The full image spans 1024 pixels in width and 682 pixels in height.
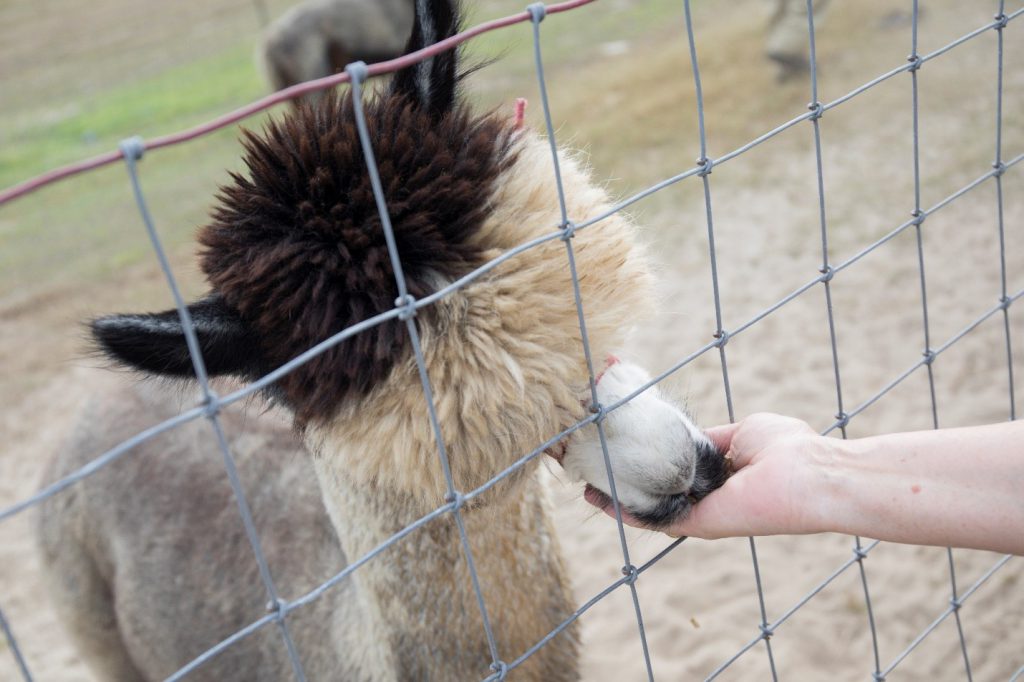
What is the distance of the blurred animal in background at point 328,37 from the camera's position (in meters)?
11.6

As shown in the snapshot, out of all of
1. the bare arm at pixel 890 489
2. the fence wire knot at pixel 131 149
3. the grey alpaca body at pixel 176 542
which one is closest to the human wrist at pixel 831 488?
the bare arm at pixel 890 489

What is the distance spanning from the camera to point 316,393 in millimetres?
1462

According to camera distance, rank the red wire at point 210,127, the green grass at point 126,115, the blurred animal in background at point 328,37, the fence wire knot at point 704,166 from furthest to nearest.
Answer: the green grass at point 126,115
the blurred animal in background at point 328,37
the fence wire knot at point 704,166
the red wire at point 210,127

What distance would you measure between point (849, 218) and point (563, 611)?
4.47 metres

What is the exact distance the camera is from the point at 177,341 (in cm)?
127

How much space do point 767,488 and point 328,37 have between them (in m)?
12.0

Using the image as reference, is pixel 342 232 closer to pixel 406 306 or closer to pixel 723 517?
Answer: pixel 406 306

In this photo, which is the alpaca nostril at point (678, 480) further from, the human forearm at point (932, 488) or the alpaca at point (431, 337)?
the human forearm at point (932, 488)

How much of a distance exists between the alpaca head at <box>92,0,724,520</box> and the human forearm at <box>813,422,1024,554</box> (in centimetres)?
43

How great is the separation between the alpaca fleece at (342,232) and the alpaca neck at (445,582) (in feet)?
1.18

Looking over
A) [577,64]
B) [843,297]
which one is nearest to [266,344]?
[843,297]

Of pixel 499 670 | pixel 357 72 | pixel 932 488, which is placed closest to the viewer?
pixel 357 72

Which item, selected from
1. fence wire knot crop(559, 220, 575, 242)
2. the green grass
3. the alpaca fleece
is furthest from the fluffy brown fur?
the green grass

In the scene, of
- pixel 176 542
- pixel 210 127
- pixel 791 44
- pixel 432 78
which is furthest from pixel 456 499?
pixel 791 44
